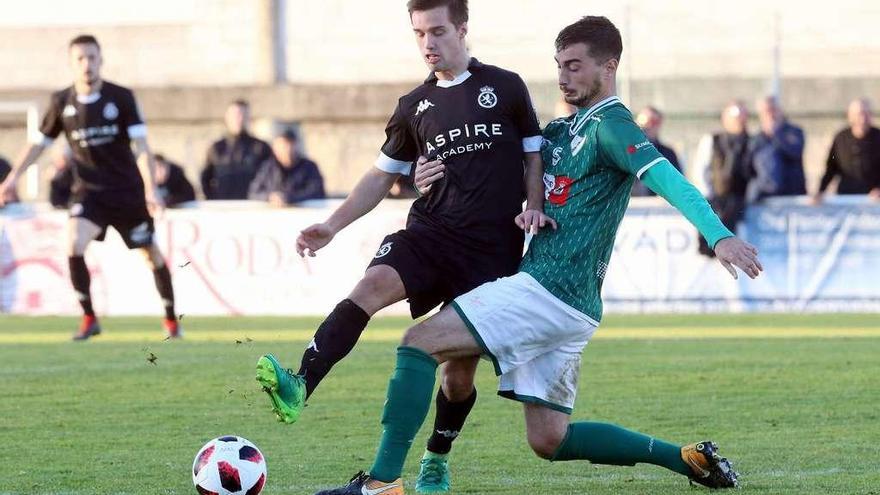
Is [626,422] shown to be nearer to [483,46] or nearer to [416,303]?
[416,303]

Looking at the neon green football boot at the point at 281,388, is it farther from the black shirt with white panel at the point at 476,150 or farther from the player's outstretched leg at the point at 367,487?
the black shirt with white panel at the point at 476,150

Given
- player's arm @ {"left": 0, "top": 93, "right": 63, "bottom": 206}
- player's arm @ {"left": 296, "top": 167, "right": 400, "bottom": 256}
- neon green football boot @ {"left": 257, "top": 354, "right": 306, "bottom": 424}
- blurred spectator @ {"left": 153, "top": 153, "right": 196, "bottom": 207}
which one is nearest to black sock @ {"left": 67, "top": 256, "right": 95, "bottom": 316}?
player's arm @ {"left": 0, "top": 93, "right": 63, "bottom": 206}

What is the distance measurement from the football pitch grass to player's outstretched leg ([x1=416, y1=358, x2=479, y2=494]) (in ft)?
0.30

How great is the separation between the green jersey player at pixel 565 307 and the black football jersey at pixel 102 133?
7.04 m

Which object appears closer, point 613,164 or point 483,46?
point 613,164

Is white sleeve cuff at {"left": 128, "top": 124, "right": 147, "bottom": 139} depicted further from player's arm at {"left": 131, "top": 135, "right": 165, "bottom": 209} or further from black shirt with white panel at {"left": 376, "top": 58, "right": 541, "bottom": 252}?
black shirt with white panel at {"left": 376, "top": 58, "right": 541, "bottom": 252}

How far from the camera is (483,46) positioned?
22.1 metres

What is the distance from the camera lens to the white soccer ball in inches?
239

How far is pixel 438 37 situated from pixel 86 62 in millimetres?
7047

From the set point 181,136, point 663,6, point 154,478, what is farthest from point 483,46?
point 154,478

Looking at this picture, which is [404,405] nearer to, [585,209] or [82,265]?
[585,209]

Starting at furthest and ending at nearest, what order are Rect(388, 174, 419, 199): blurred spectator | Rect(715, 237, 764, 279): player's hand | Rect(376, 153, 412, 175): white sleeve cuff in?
1. Rect(388, 174, 419, 199): blurred spectator
2. Rect(376, 153, 412, 175): white sleeve cuff
3. Rect(715, 237, 764, 279): player's hand

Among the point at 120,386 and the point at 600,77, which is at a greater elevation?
the point at 600,77

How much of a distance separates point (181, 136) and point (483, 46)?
197 inches
